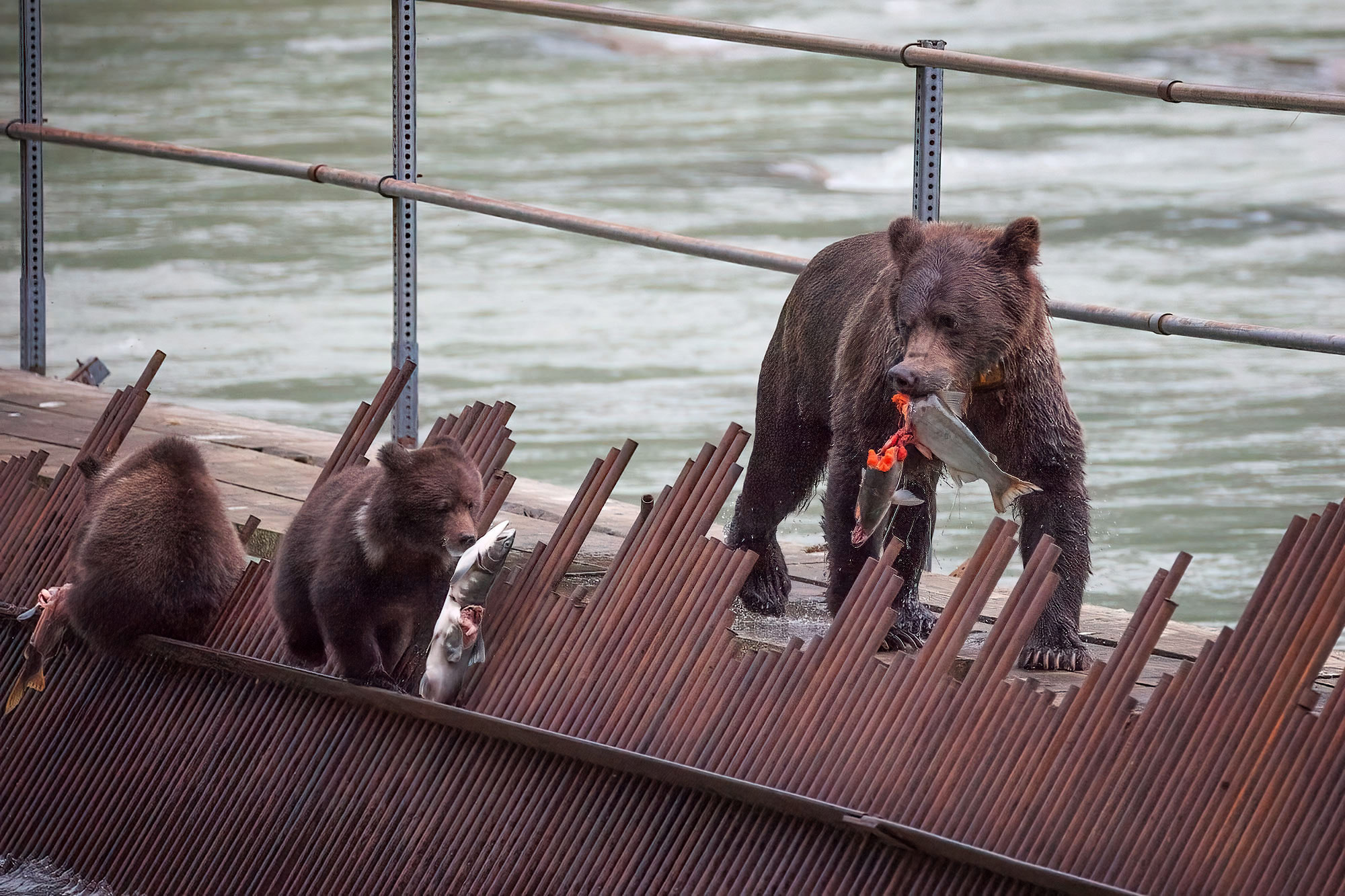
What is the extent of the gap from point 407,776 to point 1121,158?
16.4 m

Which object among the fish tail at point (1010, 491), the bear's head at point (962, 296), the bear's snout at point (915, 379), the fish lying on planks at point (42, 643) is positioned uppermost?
the bear's head at point (962, 296)

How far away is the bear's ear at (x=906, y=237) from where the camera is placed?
3.44 metres

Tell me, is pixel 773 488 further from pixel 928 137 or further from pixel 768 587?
pixel 928 137

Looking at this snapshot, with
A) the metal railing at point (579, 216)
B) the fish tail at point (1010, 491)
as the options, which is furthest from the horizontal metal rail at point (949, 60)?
the fish tail at point (1010, 491)

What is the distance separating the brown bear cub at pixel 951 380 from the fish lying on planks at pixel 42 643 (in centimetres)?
150

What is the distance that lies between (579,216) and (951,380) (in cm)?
203

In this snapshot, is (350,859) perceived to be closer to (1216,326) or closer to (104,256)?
(1216,326)

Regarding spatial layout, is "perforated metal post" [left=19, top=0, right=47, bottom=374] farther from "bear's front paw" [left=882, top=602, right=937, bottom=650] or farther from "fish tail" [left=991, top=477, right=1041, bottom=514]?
"fish tail" [left=991, top=477, right=1041, bottom=514]

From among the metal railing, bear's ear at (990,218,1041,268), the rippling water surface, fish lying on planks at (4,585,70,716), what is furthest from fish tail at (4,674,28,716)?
the rippling water surface

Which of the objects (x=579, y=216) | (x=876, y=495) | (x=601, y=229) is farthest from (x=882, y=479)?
(x=579, y=216)

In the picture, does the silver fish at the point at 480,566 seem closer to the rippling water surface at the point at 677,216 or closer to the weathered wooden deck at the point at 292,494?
the weathered wooden deck at the point at 292,494

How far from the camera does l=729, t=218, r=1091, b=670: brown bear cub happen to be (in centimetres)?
338

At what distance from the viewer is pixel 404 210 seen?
509cm

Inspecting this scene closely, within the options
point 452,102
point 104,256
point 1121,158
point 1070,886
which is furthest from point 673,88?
point 1070,886
